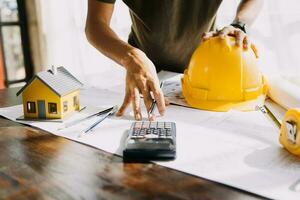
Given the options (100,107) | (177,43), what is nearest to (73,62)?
(177,43)

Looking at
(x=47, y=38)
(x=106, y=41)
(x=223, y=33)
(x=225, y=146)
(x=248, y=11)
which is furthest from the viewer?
(x=47, y=38)

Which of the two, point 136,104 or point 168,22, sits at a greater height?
point 168,22

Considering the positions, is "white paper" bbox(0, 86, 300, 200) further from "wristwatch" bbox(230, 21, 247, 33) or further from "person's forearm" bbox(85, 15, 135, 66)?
"wristwatch" bbox(230, 21, 247, 33)

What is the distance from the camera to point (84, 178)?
0.47m

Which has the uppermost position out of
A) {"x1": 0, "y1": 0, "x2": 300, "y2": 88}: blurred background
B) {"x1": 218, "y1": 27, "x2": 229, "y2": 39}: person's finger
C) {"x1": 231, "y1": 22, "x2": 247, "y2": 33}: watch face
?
{"x1": 231, "y1": 22, "x2": 247, "y2": 33}: watch face

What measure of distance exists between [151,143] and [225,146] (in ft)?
0.44

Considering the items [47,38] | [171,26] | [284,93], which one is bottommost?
[47,38]

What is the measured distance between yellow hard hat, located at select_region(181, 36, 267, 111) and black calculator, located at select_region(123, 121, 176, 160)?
231 millimetres

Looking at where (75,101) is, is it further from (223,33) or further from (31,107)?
(223,33)

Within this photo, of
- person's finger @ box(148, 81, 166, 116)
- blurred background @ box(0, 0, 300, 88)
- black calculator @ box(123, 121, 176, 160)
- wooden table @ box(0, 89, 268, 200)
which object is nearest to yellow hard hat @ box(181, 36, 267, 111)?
person's finger @ box(148, 81, 166, 116)

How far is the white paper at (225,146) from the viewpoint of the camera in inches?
18.0

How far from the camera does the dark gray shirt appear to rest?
117 cm

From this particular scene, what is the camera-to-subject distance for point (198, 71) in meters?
0.83

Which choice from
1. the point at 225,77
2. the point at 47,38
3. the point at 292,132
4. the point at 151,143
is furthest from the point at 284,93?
the point at 47,38
